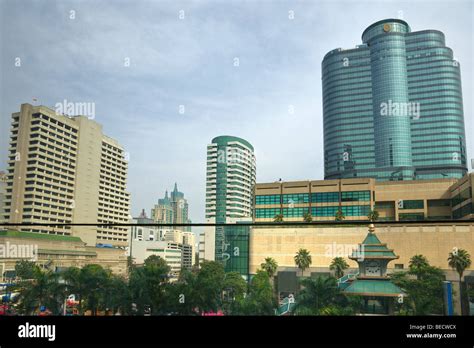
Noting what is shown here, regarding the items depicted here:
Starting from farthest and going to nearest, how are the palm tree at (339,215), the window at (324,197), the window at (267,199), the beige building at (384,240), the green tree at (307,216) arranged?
the window at (267,199)
the window at (324,197)
the palm tree at (339,215)
the green tree at (307,216)
the beige building at (384,240)

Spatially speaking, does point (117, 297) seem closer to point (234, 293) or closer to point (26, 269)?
point (234, 293)

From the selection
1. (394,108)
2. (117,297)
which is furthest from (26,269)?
(394,108)

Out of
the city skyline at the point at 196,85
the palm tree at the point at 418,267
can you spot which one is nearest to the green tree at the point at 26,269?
the palm tree at the point at 418,267

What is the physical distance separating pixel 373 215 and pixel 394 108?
30.3 meters

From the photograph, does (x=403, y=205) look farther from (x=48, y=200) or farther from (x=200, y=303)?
(x=48, y=200)

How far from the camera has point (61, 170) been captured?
45.3 m

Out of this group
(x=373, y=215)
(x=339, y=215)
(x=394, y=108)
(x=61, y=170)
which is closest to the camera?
(x=373, y=215)

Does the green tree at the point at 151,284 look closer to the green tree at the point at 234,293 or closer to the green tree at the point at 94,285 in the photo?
the green tree at the point at 94,285

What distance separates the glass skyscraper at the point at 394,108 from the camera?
50844 millimetres

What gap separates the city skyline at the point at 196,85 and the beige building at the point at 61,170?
608cm
